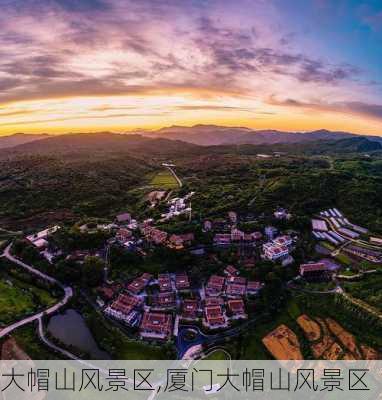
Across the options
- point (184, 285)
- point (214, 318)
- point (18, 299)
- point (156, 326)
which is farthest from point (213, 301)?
point (18, 299)

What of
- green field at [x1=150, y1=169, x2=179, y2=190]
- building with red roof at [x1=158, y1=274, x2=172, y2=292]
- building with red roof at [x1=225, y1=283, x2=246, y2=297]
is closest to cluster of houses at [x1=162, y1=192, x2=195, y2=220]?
green field at [x1=150, y1=169, x2=179, y2=190]

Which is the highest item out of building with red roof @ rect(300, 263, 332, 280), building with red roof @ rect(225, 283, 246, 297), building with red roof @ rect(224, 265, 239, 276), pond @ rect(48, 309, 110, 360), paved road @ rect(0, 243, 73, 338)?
building with red roof @ rect(300, 263, 332, 280)

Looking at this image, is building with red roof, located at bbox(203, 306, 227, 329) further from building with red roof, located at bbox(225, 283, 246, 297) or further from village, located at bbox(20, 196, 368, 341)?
building with red roof, located at bbox(225, 283, 246, 297)

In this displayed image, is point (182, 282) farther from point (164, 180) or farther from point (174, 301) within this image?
point (164, 180)

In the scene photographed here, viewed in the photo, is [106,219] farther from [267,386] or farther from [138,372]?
[267,386]

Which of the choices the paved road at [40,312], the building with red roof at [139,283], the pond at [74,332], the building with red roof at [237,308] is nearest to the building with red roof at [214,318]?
the building with red roof at [237,308]
